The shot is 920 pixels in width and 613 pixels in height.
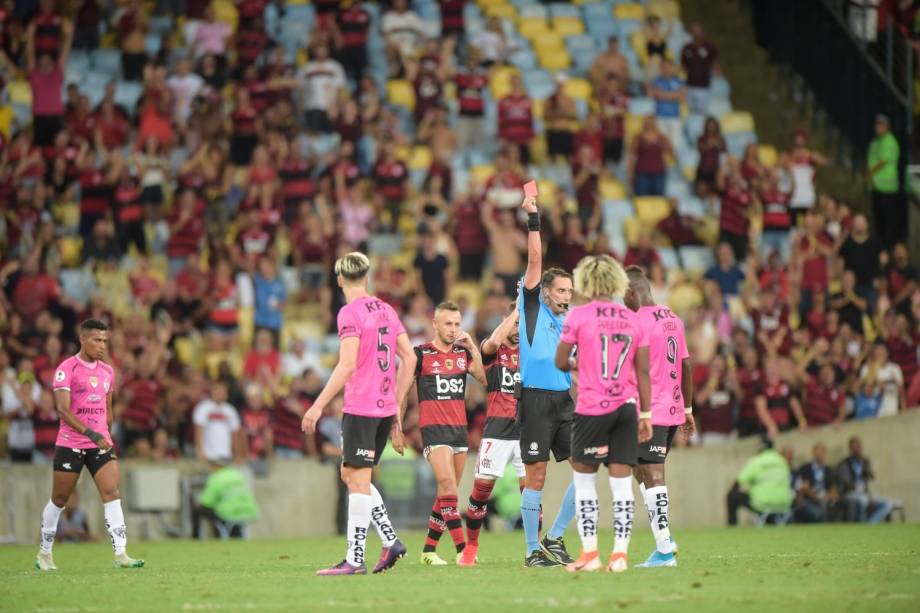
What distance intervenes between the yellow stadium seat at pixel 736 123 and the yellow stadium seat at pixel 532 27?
446 cm

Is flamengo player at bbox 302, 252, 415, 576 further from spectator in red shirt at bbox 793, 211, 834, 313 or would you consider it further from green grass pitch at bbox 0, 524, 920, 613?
spectator in red shirt at bbox 793, 211, 834, 313

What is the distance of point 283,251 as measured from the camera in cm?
2870

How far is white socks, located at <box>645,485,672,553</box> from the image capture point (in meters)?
13.8

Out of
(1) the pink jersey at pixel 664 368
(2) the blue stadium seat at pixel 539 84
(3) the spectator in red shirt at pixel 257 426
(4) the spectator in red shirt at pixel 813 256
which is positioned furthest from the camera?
(2) the blue stadium seat at pixel 539 84

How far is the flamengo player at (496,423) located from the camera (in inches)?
585

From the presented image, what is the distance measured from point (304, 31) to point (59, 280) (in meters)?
8.29

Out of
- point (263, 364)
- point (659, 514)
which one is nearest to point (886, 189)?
point (263, 364)

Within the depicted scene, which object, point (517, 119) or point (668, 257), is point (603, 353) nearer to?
point (668, 257)

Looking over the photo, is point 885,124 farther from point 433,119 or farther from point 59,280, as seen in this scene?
point 59,280

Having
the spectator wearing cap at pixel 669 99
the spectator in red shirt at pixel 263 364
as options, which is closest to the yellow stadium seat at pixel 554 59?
the spectator wearing cap at pixel 669 99

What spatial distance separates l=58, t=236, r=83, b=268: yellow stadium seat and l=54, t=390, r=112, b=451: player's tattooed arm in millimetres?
12585

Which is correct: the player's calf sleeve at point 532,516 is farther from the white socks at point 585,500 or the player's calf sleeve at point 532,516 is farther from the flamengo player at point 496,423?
the white socks at point 585,500

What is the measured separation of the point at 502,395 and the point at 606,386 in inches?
102

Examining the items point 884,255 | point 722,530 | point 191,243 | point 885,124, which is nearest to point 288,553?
point 722,530
